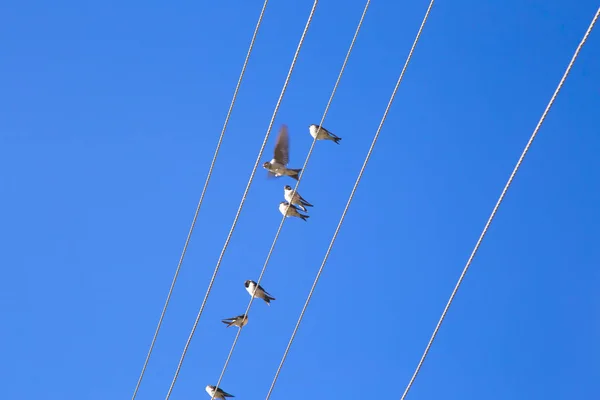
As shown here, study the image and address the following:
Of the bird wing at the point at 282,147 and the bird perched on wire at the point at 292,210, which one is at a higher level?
the bird wing at the point at 282,147

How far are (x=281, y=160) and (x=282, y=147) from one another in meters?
0.29

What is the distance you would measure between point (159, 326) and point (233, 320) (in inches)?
193

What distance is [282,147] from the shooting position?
52.0 feet

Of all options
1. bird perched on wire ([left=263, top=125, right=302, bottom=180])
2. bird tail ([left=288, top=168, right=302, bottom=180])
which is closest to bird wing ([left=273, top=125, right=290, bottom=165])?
bird perched on wire ([left=263, top=125, right=302, bottom=180])

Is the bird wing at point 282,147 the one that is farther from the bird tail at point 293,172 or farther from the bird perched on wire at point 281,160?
the bird tail at point 293,172

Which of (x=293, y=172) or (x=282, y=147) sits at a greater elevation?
(x=282, y=147)

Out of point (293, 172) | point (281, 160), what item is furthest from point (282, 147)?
point (293, 172)

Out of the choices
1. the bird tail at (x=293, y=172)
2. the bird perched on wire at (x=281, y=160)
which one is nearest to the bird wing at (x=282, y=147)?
the bird perched on wire at (x=281, y=160)

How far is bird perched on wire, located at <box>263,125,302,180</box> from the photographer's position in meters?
15.8

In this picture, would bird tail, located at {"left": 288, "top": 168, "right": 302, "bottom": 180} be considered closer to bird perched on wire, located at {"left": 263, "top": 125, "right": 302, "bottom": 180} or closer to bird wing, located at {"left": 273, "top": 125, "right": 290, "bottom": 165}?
bird perched on wire, located at {"left": 263, "top": 125, "right": 302, "bottom": 180}

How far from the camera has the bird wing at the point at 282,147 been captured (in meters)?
15.8

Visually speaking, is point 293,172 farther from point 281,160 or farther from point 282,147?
point 282,147

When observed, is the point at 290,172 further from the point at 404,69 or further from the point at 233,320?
the point at 404,69

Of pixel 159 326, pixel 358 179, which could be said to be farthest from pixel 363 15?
pixel 159 326
